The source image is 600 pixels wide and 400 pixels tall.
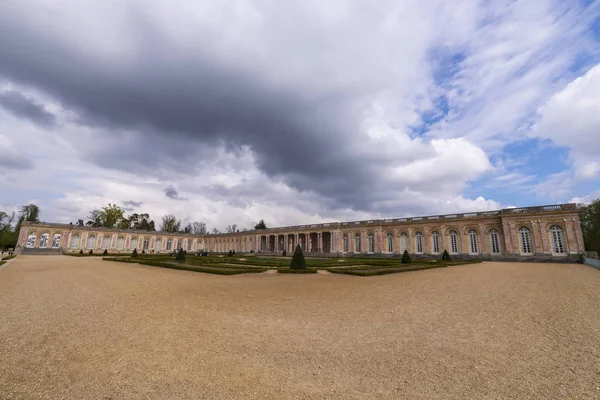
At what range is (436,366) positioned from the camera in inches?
168

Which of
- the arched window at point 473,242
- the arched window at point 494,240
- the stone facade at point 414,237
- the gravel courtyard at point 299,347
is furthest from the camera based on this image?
the arched window at point 473,242

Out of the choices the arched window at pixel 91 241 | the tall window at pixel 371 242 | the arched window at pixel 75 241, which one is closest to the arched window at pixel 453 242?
the tall window at pixel 371 242

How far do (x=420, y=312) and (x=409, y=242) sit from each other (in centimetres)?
3620

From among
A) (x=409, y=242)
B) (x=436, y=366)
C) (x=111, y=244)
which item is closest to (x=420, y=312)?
(x=436, y=366)

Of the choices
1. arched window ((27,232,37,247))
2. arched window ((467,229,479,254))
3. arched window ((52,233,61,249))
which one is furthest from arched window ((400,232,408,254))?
arched window ((27,232,37,247))

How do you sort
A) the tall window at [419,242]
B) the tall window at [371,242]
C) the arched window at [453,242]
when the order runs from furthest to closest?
the tall window at [371,242] < the tall window at [419,242] < the arched window at [453,242]

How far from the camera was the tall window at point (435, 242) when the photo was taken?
38.9m

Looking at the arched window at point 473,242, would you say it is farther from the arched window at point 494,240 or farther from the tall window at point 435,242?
the tall window at point 435,242

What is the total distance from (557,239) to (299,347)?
37.2 metres

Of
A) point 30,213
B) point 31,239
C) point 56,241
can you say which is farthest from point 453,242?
point 30,213

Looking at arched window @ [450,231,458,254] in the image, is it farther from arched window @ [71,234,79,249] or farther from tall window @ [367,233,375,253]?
arched window @ [71,234,79,249]

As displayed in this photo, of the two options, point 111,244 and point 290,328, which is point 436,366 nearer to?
point 290,328

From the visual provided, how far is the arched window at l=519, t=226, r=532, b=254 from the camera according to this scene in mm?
31766

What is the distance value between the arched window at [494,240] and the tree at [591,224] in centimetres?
1571
